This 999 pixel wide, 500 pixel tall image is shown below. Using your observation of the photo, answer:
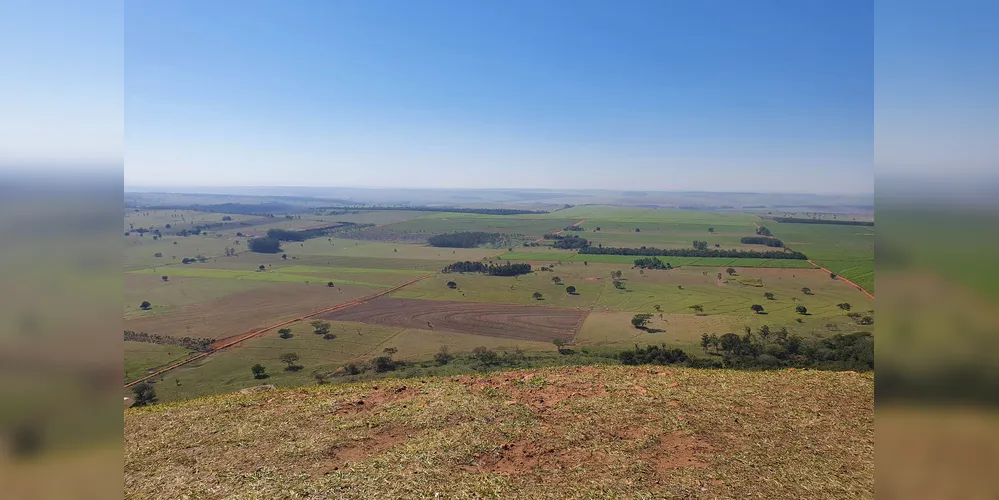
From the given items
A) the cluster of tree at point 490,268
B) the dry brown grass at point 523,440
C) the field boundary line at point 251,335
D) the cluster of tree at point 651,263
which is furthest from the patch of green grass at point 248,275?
the dry brown grass at point 523,440

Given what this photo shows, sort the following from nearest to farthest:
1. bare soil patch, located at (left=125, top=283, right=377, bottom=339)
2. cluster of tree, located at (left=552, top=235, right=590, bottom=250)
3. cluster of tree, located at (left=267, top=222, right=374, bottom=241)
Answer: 1. bare soil patch, located at (left=125, top=283, right=377, bottom=339)
2. cluster of tree, located at (left=552, top=235, right=590, bottom=250)
3. cluster of tree, located at (left=267, top=222, right=374, bottom=241)

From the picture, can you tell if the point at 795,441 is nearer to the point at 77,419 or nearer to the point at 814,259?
the point at 77,419

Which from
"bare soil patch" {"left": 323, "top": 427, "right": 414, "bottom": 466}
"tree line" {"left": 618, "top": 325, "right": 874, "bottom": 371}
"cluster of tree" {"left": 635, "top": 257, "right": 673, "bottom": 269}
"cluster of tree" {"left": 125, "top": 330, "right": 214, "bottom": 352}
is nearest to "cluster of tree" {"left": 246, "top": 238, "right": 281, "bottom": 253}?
"cluster of tree" {"left": 125, "top": 330, "right": 214, "bottom": 352}

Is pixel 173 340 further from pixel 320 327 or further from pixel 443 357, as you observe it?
pixel 443 357

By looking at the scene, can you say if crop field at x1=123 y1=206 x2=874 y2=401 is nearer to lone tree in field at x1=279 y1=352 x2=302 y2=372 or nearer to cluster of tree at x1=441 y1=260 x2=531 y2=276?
lone tree in field at x1=279 y1=352 x2=302 y2=372

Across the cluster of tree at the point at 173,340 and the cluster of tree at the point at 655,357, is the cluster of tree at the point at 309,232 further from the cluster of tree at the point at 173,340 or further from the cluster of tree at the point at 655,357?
the cluster of tree at the point at 655,357

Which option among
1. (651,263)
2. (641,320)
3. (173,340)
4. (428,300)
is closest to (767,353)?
(641,320)
